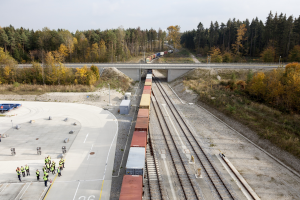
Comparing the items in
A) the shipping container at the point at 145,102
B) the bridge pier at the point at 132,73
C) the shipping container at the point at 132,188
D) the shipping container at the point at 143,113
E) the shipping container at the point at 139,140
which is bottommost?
the shipping container at the point at 132,188

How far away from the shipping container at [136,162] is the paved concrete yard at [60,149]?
10.5 feet

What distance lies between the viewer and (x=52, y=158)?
21.1 metres

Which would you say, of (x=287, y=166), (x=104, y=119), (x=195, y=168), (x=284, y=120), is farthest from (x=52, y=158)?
(x=284, y=120)

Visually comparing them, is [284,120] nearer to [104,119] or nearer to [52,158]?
[104,119]

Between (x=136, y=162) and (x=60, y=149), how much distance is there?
1186cm

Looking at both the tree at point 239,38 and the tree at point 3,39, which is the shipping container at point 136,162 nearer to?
the tree at point 239,38

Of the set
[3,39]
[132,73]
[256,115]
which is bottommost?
[256,115]

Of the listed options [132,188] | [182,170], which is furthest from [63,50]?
[132,188]

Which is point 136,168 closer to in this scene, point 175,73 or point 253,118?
point 253,118

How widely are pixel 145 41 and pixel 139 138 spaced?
10316 cm

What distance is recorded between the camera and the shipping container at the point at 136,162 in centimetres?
1535

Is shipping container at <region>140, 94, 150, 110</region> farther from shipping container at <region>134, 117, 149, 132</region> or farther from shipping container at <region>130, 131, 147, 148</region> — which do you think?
shipping container at <region>130, 131, 147, 148</region>

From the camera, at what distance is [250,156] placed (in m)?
22.1

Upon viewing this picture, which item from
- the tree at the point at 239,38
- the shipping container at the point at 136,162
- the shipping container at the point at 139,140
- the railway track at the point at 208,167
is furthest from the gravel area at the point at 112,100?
the tree at the point at 239,38
